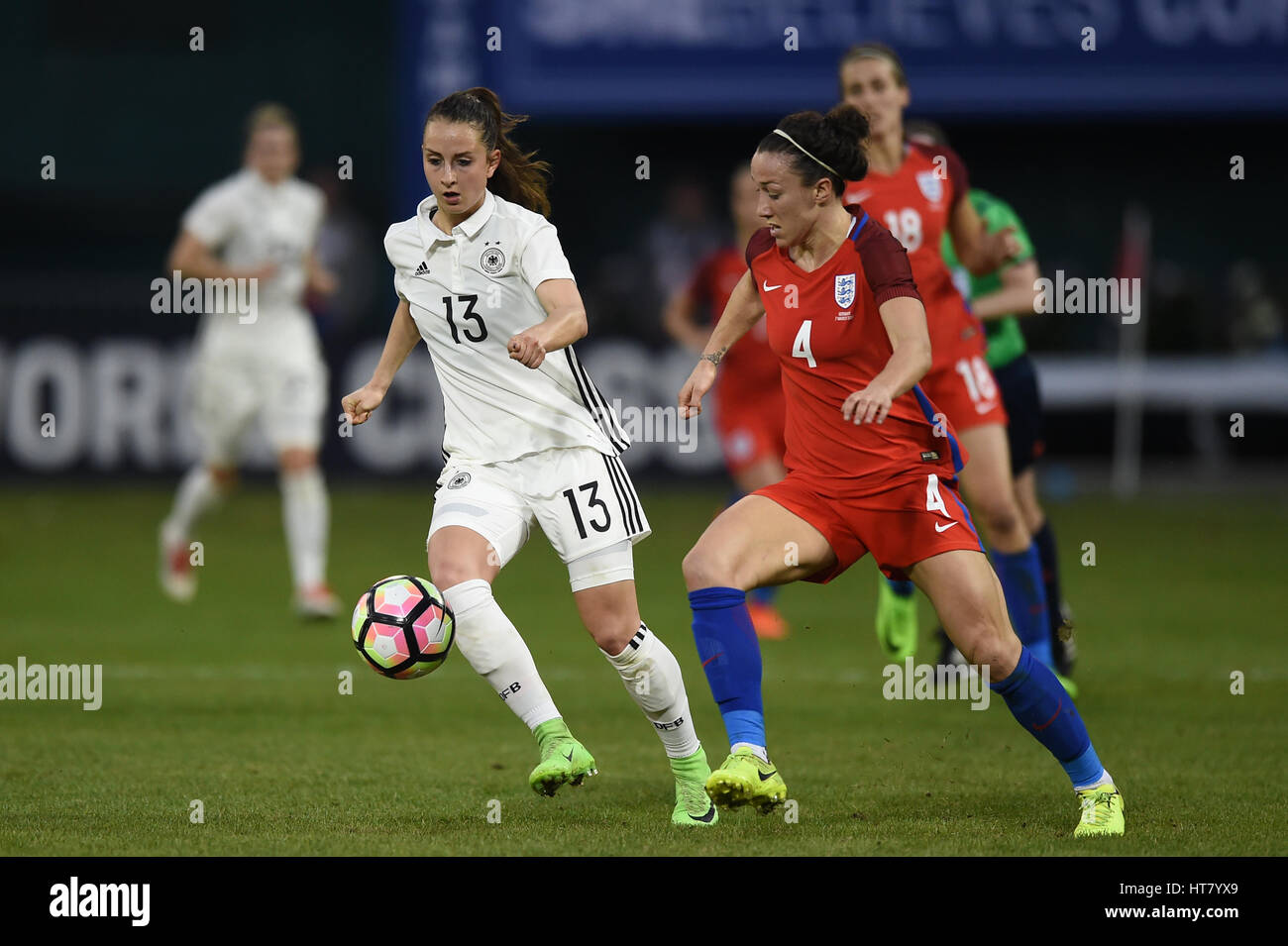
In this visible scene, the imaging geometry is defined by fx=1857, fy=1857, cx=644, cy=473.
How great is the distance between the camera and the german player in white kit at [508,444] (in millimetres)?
5918

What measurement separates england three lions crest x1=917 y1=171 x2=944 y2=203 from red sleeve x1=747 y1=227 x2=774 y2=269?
6.13ft

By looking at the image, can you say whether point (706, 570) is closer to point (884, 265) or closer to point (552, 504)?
point (552, 504)

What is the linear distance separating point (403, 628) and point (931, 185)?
3297 millimetres

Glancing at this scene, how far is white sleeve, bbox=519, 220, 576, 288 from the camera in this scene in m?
5.95

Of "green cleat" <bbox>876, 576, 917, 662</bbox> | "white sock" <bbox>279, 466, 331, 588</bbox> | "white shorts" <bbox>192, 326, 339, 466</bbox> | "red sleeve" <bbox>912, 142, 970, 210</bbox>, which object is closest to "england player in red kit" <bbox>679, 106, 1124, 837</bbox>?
"red sleeve" <bbox>912, 142, 970, 210</bbox>

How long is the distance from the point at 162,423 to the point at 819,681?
1021cm

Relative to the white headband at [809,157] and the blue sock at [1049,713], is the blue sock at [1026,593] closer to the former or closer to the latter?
the blue sock at [1049,713]

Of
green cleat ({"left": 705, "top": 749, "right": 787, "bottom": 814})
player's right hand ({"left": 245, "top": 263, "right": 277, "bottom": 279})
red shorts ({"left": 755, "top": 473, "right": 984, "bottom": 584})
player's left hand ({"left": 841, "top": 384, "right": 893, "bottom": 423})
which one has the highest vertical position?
player's right hand ({"left": 245, "top": 263, "right": 277, "bottom": 279})

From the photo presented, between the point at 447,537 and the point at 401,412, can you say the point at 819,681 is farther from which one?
the point at 401,412

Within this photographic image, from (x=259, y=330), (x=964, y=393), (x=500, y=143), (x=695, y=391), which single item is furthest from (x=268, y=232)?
(x=695, y=391)

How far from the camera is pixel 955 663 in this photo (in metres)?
8.78

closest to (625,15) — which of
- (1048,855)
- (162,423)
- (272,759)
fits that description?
(162,423)

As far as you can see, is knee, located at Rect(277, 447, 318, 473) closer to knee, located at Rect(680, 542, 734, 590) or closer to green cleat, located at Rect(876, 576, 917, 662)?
green cleat, located at Rect(876, 576, 917, 662)

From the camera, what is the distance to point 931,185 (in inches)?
312
